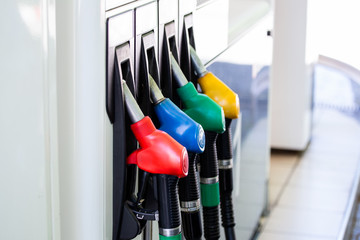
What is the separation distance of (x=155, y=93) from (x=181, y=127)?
9 centimetres

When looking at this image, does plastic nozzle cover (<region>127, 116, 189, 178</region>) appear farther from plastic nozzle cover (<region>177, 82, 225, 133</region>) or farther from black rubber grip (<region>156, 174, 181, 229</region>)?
plastic nozzle cover (<region>177, 82, 225, 133</region>)

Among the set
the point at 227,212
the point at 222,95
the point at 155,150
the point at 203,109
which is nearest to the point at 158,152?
the point at 155,150

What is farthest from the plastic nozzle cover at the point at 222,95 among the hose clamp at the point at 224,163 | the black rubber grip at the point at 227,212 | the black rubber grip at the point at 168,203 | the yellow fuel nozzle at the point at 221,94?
the black rubber grip at the point at 168,203

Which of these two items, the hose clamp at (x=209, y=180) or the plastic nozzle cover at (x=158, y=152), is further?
the hose clamp at (x=209, y=180)

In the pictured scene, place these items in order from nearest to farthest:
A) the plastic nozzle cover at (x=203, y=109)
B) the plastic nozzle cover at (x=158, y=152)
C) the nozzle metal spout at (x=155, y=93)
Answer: the plastic nozzle cover at (x=158, y=152) < the nozzle metal spout at (x=155, y=93) < the plastic nozzle cover at (x=203, y=109)

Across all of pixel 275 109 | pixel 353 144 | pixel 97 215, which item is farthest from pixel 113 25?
pixel 353 144

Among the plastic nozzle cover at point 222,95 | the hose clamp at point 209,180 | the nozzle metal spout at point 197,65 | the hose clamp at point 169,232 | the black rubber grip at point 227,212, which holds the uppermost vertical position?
the nozzle metal spout at point 197,65

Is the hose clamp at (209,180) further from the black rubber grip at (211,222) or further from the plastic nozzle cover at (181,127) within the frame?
the plastic nozzle cover at (181,127)

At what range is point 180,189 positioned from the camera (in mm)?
1150

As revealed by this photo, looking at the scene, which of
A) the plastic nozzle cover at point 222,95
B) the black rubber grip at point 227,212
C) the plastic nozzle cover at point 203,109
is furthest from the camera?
the black rubber grip at point 227,212

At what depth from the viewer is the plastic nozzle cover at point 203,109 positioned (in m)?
1.18

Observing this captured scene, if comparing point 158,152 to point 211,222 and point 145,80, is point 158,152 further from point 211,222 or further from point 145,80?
point 211,222

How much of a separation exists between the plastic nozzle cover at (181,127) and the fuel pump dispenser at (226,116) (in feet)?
0.85

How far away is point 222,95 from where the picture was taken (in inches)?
51.1
